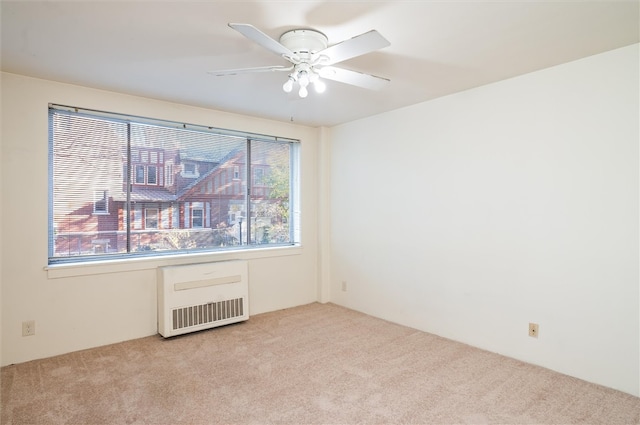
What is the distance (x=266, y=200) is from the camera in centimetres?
433

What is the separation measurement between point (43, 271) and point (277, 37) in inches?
103

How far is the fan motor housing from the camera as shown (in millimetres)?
2027

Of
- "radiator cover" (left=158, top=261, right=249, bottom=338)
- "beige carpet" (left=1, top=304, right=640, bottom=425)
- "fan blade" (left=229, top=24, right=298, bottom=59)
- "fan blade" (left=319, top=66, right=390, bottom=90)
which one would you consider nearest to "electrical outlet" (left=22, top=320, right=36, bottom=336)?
"beige carpet" (left=1, top=304, right=640, bottom=425)

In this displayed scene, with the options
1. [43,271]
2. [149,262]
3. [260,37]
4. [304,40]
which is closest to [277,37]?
[304,40]

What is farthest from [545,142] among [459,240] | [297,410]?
[297,410]

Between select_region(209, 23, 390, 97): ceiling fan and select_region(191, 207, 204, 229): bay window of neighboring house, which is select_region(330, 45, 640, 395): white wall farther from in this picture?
select_region(191, 207, 204, 229): bay window of neighboring house

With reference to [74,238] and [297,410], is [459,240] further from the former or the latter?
[74,238]

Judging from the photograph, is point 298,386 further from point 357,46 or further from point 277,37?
point 277,37

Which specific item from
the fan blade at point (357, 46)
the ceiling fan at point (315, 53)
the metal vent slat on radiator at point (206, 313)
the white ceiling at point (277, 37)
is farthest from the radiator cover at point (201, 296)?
the fan blade at point (357, 46)

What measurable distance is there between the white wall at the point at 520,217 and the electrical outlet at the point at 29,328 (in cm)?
312

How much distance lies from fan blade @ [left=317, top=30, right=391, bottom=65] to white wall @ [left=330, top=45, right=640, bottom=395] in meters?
1.68

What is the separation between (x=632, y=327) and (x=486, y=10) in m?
2.20

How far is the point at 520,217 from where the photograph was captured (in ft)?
9.34

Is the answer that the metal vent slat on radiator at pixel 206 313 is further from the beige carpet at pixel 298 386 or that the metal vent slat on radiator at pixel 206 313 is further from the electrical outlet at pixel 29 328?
the electrical outlet at pixel 29 328
